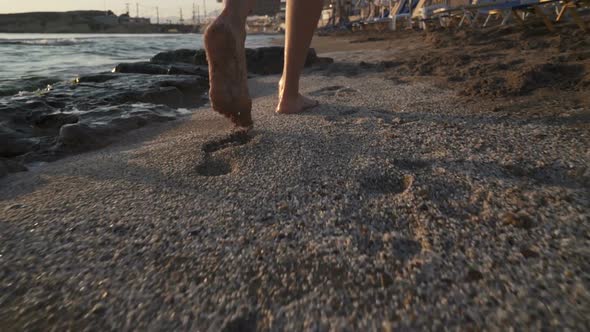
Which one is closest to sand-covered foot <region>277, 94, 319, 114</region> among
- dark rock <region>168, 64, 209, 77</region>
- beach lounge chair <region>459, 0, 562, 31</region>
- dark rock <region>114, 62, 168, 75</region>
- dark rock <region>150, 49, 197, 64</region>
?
dark rock <region>168, 64, 209, 77</region>

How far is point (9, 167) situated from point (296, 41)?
126 cm

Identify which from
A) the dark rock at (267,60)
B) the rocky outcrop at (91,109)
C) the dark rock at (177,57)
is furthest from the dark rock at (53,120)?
the dark rock at (177,57)

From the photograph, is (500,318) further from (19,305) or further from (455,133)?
(455,133)

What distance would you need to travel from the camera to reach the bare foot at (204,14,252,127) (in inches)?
50.1

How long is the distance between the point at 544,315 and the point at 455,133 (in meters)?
0.84

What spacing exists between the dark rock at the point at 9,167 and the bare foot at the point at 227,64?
77 centimetres

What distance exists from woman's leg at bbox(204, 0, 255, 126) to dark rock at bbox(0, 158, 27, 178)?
2.52 feet

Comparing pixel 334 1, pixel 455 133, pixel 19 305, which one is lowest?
pixel 19 305

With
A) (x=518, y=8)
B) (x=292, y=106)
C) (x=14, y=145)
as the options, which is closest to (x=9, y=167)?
(x=14, y=145)

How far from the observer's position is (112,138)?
1.82 m

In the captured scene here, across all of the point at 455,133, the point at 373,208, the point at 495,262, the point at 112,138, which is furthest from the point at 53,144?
the point at 495,262

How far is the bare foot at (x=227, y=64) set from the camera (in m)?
1.27

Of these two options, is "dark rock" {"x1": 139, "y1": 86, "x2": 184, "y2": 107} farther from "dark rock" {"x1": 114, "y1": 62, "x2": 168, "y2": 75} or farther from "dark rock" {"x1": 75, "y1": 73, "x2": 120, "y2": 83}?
"dark rock" {"x1": 114, "y1": 62, "x2": 168, "y2": 75}

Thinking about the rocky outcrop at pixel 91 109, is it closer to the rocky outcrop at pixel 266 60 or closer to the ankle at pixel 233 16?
the rocky outcrop at pixel 266 60
